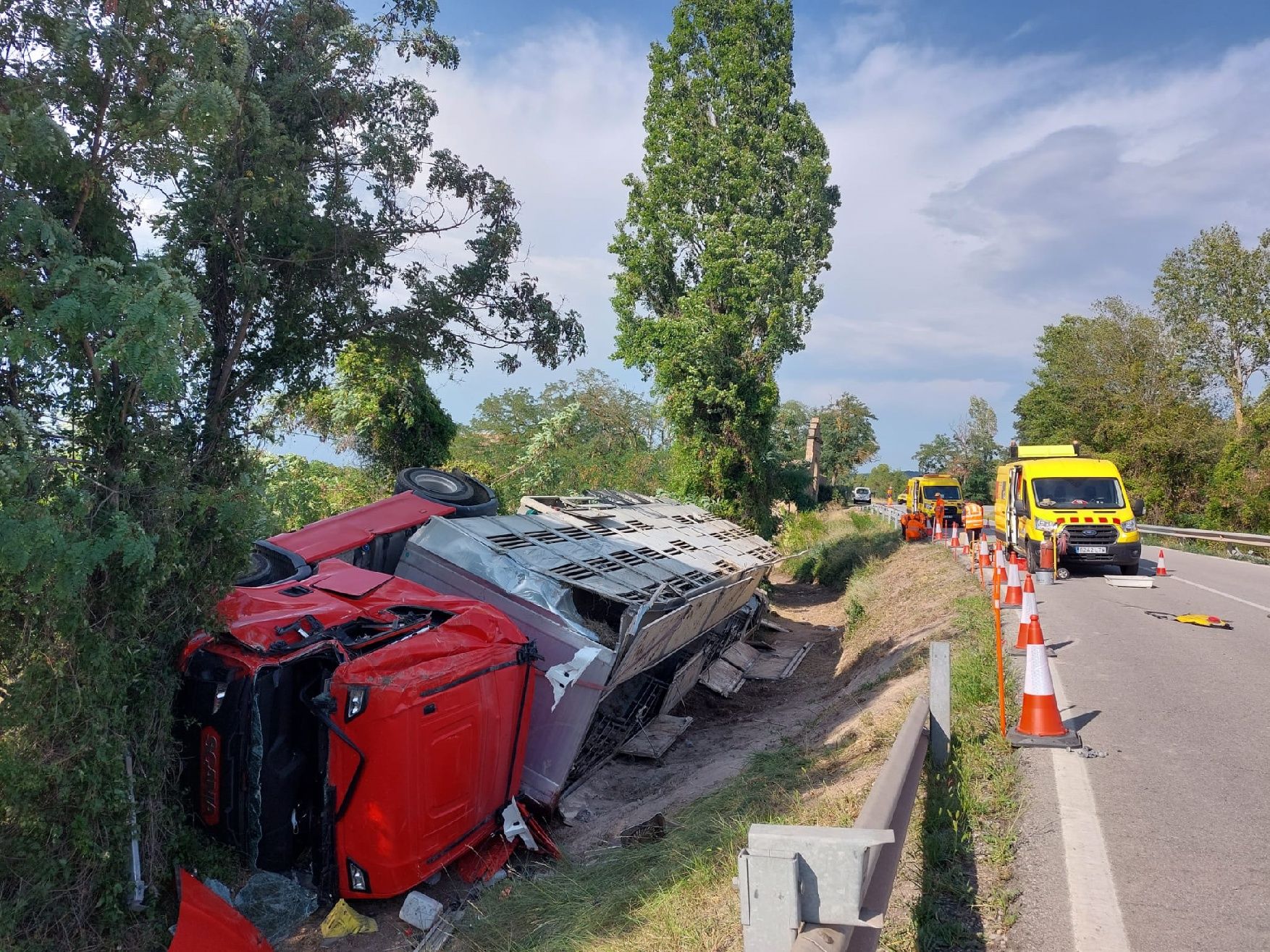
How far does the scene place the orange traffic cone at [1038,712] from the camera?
18.1 feet

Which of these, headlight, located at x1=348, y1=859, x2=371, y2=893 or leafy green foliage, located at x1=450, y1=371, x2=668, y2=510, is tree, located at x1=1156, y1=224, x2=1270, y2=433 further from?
headlight, located at x1=348, y1=859, x2=371, y2=893

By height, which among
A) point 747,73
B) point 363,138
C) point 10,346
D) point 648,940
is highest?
point 747,73

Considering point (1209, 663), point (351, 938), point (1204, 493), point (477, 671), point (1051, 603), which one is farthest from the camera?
point (1204, 493)

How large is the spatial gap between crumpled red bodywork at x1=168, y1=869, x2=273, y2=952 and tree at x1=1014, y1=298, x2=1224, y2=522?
35.7 metres

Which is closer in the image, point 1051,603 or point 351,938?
point 351,938

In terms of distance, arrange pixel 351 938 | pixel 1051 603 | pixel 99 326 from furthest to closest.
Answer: pixel 1051 603
pixel 351 938
pixel 99 326

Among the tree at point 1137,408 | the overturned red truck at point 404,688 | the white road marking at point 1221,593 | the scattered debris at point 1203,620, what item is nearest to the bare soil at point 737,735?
the overturned red truck at point 404,688

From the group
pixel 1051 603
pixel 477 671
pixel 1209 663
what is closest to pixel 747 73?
pixel 1051 603

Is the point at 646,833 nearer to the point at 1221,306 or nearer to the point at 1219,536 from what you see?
the point at 1219,536

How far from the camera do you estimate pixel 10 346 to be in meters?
4.06

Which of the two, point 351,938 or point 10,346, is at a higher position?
point 10,346

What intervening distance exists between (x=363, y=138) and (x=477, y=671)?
555cm

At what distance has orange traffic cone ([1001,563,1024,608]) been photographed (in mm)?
10617

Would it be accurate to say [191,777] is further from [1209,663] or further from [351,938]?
[1209,663]
